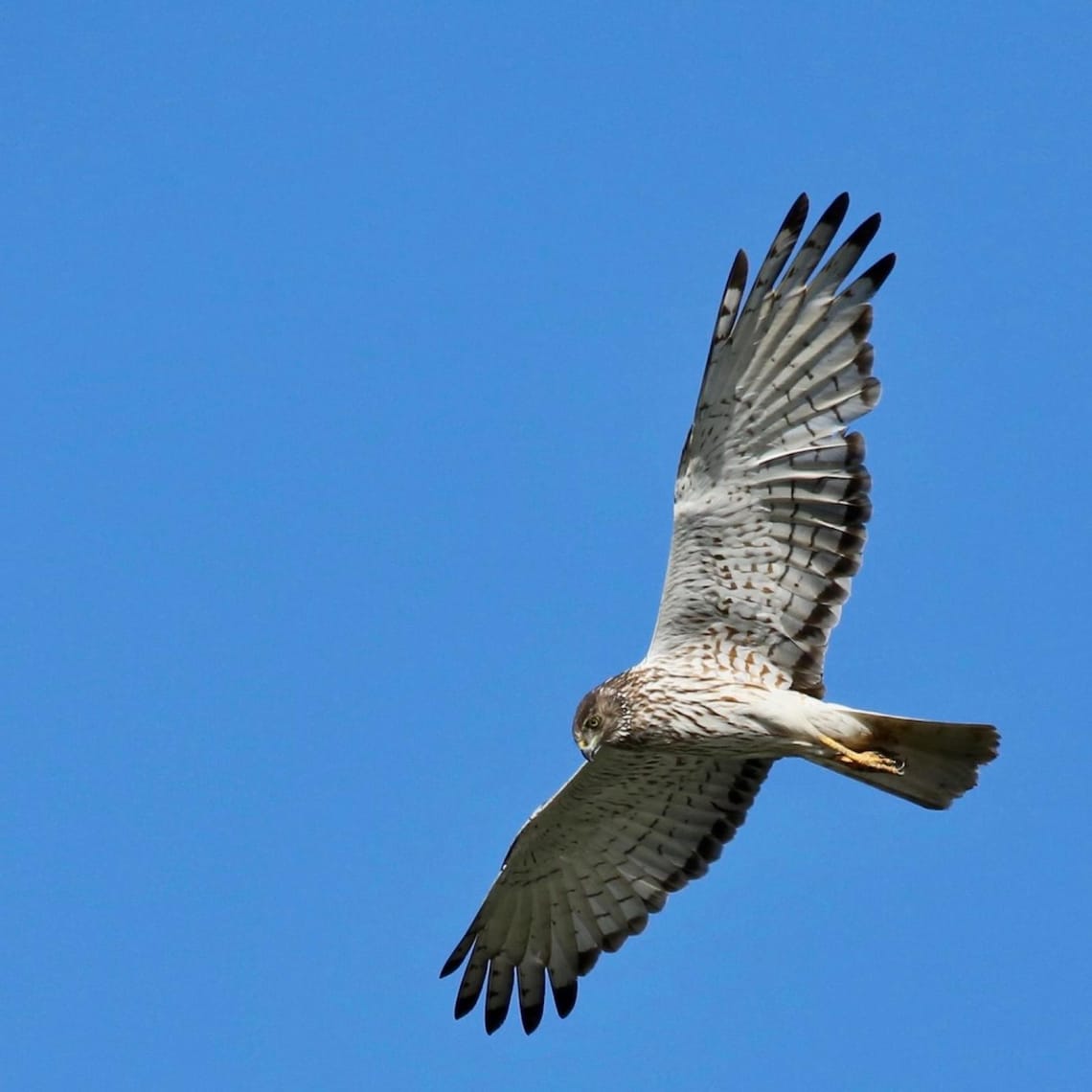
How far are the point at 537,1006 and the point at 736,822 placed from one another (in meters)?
1.44

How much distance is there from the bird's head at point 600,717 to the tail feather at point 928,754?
101 cm

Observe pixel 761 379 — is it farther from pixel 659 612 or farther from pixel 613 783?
pixel 613 783

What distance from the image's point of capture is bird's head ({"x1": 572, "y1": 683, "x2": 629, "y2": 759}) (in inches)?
361

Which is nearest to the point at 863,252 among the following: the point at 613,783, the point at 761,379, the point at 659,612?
the point at 761,379

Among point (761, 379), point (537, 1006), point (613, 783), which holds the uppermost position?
point (761, 379)

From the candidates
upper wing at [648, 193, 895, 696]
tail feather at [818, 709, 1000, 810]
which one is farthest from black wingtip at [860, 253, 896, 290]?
tail feather at [818, 709, 1000, 810]

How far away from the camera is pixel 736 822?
1009 cm

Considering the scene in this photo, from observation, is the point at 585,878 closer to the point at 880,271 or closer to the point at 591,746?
the point at 591,746

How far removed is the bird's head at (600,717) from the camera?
916 cm

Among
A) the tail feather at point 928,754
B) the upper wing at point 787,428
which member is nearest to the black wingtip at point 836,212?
the upper wing at point 787,428

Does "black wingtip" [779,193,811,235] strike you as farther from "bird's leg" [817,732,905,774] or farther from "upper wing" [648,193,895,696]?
"bird's leg" [817,732,905,774]

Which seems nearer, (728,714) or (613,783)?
(728,714)

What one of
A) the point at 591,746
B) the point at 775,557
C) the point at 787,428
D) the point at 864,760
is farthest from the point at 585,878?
the point at 787,428

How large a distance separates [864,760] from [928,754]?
293 millimetres
